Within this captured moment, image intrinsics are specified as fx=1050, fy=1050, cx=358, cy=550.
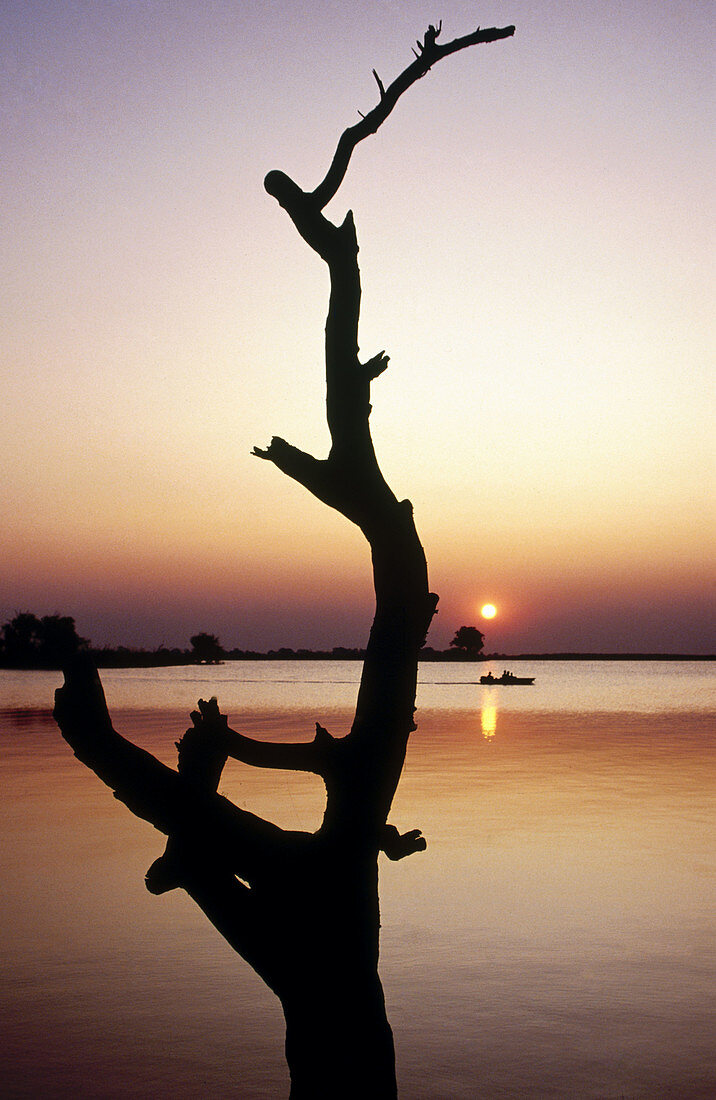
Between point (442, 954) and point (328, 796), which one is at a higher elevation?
point (328, 796)

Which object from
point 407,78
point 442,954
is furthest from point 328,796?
point 442,954

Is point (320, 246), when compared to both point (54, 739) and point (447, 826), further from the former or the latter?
point (54, 739)

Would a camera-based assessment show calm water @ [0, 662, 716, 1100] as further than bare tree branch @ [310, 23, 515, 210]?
Yes

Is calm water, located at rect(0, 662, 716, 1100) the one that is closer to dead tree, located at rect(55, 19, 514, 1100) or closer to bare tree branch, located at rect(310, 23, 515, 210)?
dead tree, located at rect(55, 19, 514, 1100)

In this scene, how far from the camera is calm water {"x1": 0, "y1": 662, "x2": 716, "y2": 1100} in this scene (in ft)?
38.5

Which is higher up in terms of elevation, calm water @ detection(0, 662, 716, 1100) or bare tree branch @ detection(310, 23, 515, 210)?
bare tree branch @ detection(310, 23, 515, 210)

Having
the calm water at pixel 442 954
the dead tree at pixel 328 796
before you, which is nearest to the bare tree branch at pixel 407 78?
the dead tree at pixel 328 796

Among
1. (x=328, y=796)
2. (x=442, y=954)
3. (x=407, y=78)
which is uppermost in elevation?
(x=407, y=78)

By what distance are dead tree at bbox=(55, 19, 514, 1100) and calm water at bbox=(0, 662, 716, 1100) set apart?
293 mm

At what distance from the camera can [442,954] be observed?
16109 millimetres

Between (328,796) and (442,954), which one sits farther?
(442,954)

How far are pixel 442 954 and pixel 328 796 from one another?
1136 cm

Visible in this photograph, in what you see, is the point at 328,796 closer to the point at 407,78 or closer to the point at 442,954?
the point at 407,78

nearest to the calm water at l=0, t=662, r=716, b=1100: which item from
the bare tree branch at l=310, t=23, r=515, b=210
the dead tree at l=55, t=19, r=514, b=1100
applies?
the dead tree at l=55, t=19, r=514, b=1100
